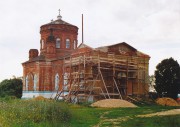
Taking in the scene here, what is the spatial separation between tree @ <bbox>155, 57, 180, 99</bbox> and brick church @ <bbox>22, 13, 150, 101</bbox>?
172cm

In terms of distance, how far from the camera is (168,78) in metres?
35.0

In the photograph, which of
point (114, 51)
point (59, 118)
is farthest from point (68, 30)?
point (59, 118)

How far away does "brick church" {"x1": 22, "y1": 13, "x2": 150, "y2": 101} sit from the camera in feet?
104

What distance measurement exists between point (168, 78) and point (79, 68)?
10064mm

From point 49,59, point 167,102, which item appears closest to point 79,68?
point 167,102

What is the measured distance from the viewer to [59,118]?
600 inches

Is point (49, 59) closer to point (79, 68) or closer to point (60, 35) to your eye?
point (60, 35)

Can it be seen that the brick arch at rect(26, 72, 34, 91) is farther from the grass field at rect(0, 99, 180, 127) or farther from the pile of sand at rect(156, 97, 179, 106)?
the grass field at rect(0, 99, 180, 127)

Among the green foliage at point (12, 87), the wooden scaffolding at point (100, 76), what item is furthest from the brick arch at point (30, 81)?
the wooden scaffolding at point (100, 76)

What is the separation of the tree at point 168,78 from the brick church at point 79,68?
172cm

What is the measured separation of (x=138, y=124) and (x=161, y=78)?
71.3ft

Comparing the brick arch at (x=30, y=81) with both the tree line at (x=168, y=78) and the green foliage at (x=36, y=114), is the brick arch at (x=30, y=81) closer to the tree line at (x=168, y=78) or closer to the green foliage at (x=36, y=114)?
the tree line at (x=168, y=78)

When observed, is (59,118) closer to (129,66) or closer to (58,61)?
(129,66)

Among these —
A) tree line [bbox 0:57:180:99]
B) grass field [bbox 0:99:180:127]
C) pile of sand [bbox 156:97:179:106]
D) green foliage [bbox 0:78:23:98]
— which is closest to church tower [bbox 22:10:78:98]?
green foliage [bbox 0:78:23:98]
